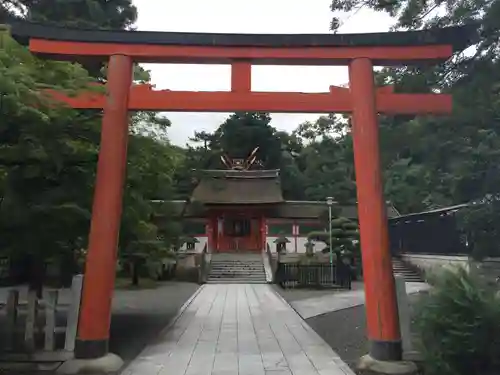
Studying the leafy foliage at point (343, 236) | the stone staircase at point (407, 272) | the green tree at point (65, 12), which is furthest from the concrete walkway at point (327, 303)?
the green tree at point (65, 12)

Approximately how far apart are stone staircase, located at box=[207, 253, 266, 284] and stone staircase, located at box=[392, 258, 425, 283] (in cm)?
695

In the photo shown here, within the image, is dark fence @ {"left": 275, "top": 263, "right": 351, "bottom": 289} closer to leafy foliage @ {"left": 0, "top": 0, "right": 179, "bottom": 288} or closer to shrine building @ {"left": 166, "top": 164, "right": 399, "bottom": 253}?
shrine building @ {"left": 166, "top": 164, "right": 399, "bottom": 253}

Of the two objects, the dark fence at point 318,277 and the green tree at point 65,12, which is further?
the dark fence at point 318,277

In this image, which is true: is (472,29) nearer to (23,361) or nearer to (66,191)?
(66,191)

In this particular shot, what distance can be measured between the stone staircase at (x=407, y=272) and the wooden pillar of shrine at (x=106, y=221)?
18.9 meters

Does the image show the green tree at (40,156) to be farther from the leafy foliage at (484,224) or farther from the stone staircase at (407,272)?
the stone staircase at (407,272)

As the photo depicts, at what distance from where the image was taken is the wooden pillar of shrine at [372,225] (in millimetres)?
6832

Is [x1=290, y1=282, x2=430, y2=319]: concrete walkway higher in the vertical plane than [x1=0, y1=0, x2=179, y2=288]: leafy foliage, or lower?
lower

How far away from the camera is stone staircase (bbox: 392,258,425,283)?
24.1m

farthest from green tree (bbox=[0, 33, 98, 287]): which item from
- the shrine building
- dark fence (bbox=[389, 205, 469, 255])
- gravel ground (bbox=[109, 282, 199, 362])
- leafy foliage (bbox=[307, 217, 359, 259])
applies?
the shrine building

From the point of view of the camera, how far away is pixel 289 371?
6.85 m

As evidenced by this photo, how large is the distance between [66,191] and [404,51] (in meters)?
5.42

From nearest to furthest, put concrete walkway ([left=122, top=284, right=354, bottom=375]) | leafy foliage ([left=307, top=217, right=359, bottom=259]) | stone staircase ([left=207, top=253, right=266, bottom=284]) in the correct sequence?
concrete walkway ([left=122, top=284, right=354, bottom=375]) → leafy foliage ([left=307, top=217, right=359, bottom=259]) → stone staircase ([left=207, top=253, right=266, bottom=284])

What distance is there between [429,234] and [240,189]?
14.1 metres
